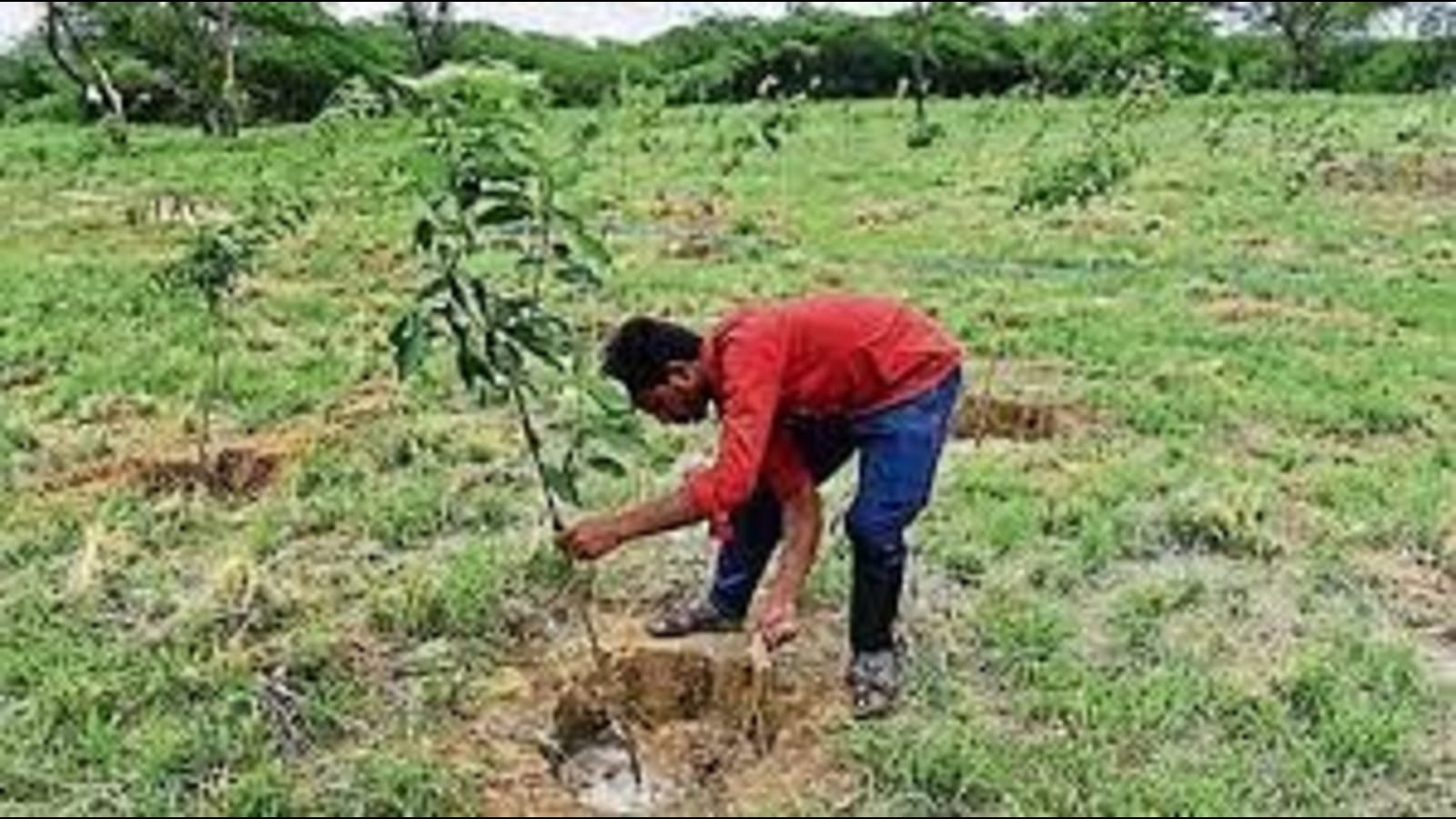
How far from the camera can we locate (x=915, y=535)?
7.05 m

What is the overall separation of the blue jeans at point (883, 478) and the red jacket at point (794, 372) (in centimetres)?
4

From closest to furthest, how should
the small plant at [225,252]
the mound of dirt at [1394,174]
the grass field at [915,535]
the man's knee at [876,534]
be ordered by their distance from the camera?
the grass field at [915,535] → the man's knee at [876,534] → the small plant at [225,252] → the mound of dirt at [1394,174]

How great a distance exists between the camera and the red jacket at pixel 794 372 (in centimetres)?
517

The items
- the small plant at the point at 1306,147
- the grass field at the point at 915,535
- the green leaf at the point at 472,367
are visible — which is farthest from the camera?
the small plant at the point at 1306,147

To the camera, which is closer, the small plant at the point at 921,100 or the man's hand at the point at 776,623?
the man's hand at the point at 776,623

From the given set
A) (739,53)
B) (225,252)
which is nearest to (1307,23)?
(739,53)

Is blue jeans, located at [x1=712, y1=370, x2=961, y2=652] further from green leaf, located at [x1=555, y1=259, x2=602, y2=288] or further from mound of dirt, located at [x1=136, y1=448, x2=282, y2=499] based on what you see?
mound of dirt, located at [x1=136, y1=448, x2=282, y2=499]

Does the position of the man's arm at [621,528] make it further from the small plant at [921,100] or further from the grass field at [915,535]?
the small plant at [921,100]

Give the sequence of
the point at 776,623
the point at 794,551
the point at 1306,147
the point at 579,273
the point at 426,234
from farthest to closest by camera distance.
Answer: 1. the point at 1306,147
2. the point at 794,551
3. the point at 776,623
4. the point at 579,273
5. the point at 426,234

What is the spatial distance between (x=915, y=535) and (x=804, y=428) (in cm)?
138

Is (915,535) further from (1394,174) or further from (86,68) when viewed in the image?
(86,68)

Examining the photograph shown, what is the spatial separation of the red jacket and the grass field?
0.64 meters

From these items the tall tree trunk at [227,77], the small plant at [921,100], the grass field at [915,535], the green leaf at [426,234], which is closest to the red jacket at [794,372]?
the grass field at [915,535]

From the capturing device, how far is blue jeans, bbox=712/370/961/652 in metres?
5.53
